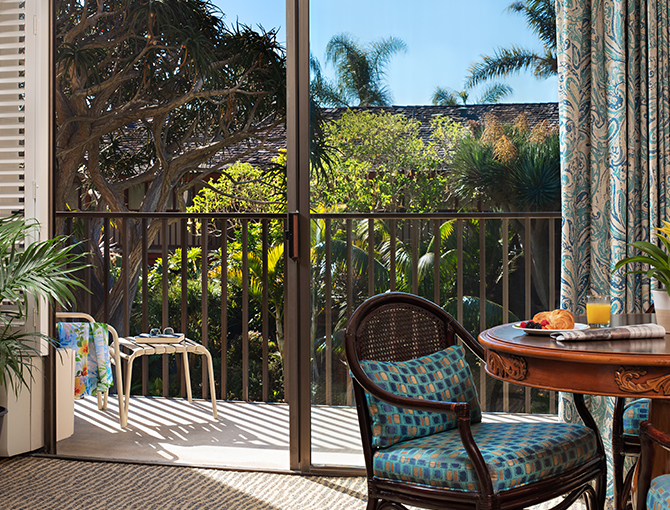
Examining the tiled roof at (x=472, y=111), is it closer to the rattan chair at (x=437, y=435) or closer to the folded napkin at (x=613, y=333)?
the rattan chair at (x=437, y=435)

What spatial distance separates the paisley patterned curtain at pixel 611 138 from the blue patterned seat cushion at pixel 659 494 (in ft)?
3.26

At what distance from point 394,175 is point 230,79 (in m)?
3.76

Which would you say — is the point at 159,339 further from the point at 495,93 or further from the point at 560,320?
the point at 560,320

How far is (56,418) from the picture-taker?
2.88m

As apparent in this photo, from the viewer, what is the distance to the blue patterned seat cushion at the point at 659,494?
1273mm

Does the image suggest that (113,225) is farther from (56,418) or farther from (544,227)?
(544,227)

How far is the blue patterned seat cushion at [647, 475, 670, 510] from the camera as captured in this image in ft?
4.18

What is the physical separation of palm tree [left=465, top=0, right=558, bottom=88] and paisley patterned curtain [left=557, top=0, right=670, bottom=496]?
135mm

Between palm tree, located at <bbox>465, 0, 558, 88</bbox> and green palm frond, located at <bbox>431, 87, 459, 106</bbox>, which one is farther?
green palm frond, located at <bbox>431, 87, 459, 106</bbox>

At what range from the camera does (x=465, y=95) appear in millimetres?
2543

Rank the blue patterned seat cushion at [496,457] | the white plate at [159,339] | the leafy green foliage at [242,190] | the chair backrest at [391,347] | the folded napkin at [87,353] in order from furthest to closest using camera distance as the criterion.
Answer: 1. the leafy green foliage at [242,190]
2. the white plate at [159,339]
3. the folded napkin at [87,353]
4. the chair backrest at [391,347]
5. the blue patterned seat cushion at [496,457]

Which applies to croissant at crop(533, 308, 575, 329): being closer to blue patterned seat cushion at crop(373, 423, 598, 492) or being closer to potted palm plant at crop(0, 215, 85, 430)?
blue patterned seat cushion at crop(373, 423, 598, 492)

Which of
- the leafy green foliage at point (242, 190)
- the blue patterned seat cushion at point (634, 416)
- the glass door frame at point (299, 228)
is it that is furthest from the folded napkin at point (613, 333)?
the leafy green foliage at point (242, 190)

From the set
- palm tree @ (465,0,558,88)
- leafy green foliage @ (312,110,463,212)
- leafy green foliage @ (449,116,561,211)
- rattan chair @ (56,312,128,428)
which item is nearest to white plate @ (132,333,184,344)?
rattan chair @ (56,312,128,428)
